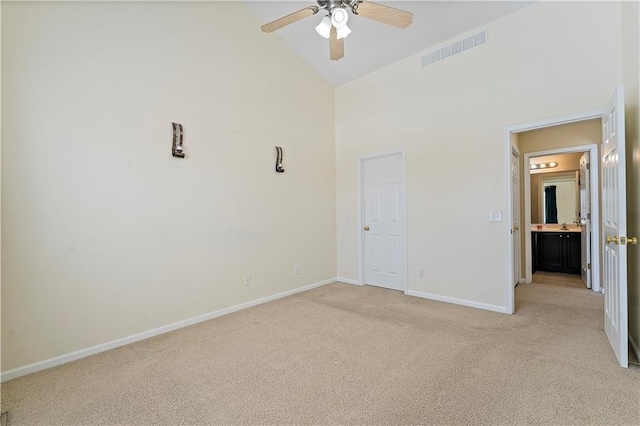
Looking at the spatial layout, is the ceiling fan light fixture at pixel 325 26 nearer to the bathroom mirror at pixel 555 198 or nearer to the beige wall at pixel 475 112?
the beige wall at pixel 475 112

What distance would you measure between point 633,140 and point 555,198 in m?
4.16

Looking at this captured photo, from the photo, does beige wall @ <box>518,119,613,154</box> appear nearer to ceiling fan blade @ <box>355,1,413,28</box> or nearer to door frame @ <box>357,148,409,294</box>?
door frame @ <box>357,148,409,294</box>

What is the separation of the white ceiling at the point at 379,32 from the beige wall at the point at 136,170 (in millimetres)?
319

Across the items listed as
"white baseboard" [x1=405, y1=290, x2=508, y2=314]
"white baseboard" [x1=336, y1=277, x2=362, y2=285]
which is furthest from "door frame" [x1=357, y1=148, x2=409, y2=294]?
"white baseboard" [x1=405, y1=290, x2=508, y2=314]

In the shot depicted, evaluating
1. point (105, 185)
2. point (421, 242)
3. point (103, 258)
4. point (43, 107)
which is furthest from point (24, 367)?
point (421, 242)

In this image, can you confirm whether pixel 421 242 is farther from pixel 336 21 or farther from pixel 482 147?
pixel 336 21

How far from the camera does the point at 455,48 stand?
378cm

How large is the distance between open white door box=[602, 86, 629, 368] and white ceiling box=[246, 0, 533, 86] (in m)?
1.74

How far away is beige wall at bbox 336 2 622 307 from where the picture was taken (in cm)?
300

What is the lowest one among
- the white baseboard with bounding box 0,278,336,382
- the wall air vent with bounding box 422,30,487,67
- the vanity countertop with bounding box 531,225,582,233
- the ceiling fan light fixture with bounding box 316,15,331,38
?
the white baseboard with bounding box 0,278,336,382

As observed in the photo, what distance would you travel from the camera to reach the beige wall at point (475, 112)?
3.00 metres

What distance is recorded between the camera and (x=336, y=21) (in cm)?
256

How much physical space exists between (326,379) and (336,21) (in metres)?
2.78

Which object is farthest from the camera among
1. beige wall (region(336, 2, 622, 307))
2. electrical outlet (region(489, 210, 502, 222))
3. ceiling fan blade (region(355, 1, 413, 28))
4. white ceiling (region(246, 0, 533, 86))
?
electrical outlet (region(489, 210, 502, 222))
